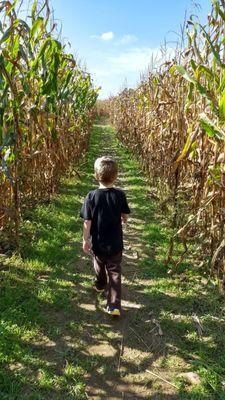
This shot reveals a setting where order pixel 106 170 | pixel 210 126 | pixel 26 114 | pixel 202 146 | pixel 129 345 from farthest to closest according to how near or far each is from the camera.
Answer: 1. pixel 26 114
2. pixel 202 146
3. pixel 106 170
4. pixel 210 126
5. pixel 129 345

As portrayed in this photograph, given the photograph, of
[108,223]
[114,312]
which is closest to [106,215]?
[108,223]

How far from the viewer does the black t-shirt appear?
3061mm

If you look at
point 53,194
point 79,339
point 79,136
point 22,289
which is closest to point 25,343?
point 79,339

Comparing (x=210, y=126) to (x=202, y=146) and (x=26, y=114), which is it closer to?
(x=202, y=146)

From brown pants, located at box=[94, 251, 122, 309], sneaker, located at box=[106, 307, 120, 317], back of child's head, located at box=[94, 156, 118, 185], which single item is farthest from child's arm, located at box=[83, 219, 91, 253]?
sneaker, located at box=[106, 307, 120, 317]

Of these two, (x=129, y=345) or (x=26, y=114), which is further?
(x=26, y=114)

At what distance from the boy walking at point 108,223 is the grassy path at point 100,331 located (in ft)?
1.00

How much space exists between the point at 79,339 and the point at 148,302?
811 mm

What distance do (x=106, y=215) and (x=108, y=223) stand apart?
7cm

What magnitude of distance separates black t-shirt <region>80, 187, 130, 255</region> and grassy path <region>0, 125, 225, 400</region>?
553 millimetres

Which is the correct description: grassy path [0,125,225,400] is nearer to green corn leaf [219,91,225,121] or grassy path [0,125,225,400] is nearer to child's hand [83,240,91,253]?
child's hand [83,240,91,253]

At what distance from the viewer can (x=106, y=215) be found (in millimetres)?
3064

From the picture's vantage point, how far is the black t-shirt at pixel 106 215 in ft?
10.0

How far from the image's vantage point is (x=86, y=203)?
10.1 feet
